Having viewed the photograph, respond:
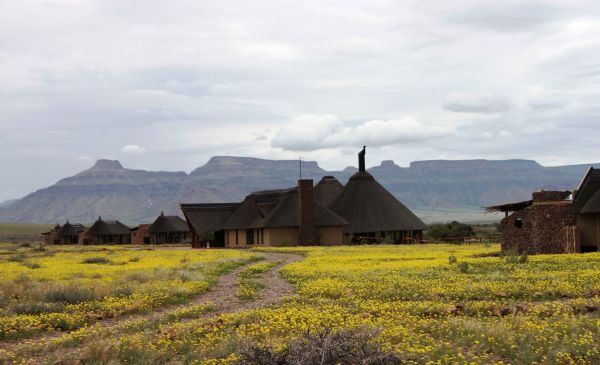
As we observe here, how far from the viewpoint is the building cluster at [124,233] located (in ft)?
346

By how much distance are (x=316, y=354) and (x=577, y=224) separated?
109 ft

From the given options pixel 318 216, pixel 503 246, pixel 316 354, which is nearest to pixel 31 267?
pixel 503 246

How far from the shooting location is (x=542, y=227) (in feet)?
132

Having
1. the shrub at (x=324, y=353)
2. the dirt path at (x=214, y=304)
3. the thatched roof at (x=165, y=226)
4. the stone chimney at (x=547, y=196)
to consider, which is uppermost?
the stone chimney at (x=547, y=196)

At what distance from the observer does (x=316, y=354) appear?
11.3 metres

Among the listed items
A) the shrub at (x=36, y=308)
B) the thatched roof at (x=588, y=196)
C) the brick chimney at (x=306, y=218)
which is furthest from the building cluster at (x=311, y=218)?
the shrub at (x=36, y=308)

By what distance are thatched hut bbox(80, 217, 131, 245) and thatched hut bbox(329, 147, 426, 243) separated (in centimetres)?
4937

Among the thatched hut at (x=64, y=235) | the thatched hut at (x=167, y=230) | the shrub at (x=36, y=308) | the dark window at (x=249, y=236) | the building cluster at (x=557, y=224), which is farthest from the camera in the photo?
the thatched hut at (x=64, y=235)

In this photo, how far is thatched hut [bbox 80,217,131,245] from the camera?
110 metres

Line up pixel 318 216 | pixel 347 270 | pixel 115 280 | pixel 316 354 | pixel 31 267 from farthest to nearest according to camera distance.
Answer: pixel 318 216
pixel 31 267
pixel 347 270
pixel 115 280
pixel 316 354

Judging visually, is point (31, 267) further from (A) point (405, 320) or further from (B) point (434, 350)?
(B) point (434, 350)

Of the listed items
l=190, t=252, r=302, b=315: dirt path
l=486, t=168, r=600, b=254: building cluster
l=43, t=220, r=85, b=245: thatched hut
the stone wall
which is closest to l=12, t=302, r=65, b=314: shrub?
l=190, t=252, r=302, b=315: dirt path

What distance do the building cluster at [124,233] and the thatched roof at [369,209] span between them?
37.6 m

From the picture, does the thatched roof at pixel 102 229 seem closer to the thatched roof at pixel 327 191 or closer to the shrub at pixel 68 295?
the thatched roof at pixel 327 191
